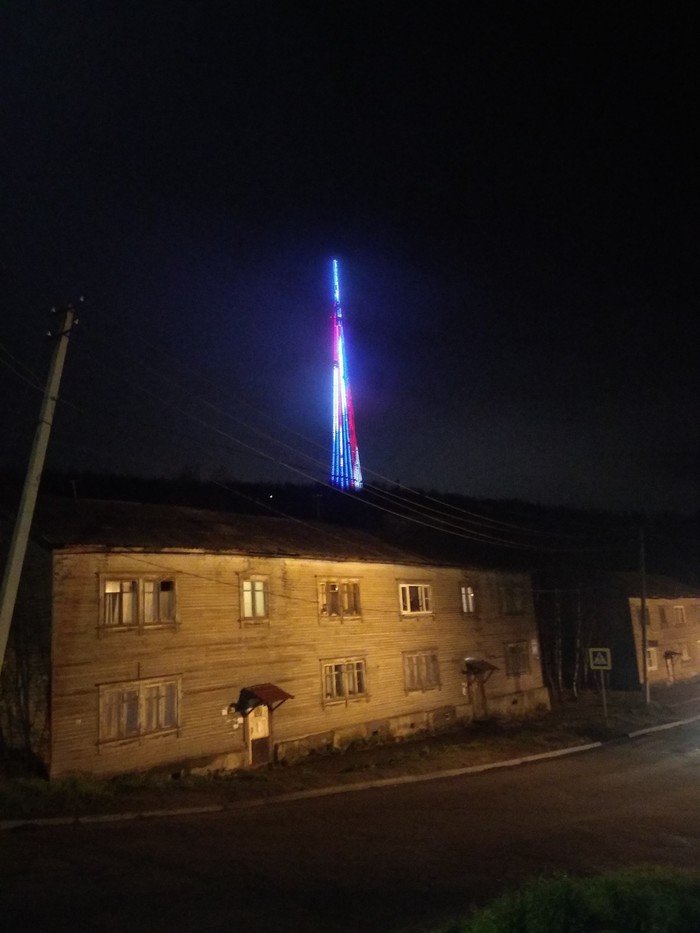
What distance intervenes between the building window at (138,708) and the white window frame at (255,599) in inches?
130

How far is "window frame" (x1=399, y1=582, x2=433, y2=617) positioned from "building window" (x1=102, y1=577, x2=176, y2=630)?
11.2 metres

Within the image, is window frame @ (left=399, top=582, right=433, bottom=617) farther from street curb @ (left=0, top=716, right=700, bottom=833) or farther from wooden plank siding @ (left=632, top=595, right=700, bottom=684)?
wooden plank siding @ (left=632, top=595, right=700, bottom=684)

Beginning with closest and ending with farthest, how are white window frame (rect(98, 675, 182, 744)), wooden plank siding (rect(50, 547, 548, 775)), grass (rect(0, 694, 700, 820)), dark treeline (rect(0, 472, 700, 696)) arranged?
grass (rect(0, 694, 700, 820)) < wooden plank siding (rect(50, 547, 548, 775)) < white window frame (rect(98, 675, 182, 744)) < dark treeline (rect(0, 472, 700, 696))

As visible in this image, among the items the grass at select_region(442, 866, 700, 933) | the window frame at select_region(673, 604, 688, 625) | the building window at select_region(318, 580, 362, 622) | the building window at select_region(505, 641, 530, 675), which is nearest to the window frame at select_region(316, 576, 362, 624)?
the building window at select_region(318, 580, 362, 622)

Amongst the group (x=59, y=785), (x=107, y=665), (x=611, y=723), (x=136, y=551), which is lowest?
(x=611, y=723)

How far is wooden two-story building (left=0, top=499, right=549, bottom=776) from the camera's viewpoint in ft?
55.7

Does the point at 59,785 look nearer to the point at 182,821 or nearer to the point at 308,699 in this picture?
Answer: the point at 182,821

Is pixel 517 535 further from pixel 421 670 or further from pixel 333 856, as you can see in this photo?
pixel 333 856

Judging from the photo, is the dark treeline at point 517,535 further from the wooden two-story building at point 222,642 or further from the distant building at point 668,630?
the wooden two-story building at point 222,642

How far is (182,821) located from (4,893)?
16.6 ft

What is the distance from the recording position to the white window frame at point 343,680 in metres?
24.0

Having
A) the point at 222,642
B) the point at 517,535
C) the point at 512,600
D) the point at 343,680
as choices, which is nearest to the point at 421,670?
the point at 343,680

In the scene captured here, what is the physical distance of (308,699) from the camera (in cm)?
2320

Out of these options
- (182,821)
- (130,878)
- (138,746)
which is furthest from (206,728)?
(130,878)
